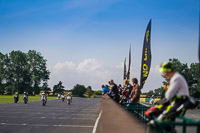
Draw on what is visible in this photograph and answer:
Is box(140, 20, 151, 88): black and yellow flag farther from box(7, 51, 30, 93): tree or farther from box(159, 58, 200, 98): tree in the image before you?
box(7, 51, 30, 93): tree

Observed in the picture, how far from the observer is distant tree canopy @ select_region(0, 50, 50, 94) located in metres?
120

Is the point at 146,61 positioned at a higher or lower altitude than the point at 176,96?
higher

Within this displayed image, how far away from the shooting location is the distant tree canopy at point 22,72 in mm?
119625

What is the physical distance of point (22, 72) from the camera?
120938 millimetres

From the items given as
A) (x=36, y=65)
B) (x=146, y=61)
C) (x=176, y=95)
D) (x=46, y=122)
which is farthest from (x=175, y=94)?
(x=36, y=65)

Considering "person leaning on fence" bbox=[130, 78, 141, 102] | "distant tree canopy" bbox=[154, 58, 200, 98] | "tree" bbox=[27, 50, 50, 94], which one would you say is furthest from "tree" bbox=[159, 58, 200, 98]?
"person leaning on fence" bbox=[130, 78, 141, 102]

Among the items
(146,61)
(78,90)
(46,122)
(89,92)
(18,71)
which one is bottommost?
(46,122)

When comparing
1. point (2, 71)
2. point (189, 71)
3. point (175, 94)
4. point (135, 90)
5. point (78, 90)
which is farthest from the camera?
point (78, 90)

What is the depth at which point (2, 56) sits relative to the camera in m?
123

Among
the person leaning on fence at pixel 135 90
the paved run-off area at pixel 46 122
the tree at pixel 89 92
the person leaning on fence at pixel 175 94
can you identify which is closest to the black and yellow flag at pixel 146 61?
the paved run-off area at pixel 46 122

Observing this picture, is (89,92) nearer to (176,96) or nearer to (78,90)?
(78,90)

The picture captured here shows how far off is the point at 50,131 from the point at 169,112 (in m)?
9.18

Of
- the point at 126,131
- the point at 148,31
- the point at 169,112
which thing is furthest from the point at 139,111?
the point at 148,31

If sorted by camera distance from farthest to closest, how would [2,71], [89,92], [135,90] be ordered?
[89,92]
[2,71]
[135,90]
